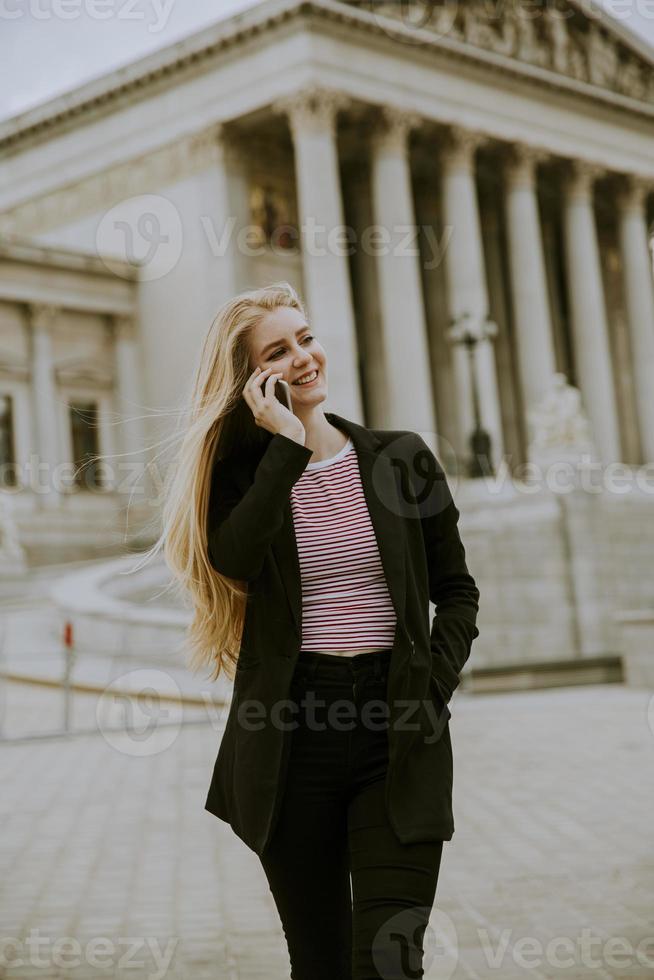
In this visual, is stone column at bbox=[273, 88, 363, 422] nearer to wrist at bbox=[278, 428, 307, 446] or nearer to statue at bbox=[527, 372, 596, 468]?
statue at bbox=[527, 372, 596, 468]

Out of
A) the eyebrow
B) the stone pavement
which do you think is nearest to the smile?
the eyebrow

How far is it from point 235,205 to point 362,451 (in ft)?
122

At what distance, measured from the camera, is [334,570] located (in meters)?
3.71

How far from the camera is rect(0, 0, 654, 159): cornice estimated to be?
38.2m

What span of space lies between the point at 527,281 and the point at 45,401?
15.6 metres

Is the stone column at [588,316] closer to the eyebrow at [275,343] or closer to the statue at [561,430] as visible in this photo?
the statue at [561,430]

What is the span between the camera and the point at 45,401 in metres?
40.1

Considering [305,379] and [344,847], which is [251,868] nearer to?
[344,847]

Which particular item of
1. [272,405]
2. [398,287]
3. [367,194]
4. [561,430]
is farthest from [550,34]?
[272,405]

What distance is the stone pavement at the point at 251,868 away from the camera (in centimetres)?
621

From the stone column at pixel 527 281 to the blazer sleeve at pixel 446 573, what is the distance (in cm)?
4011

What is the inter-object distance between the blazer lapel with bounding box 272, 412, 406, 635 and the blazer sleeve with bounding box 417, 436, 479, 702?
0.43 ft

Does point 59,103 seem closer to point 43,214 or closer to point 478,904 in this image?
point 43,214

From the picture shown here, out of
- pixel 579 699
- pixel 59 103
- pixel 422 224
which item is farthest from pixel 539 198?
pixel 579 699
